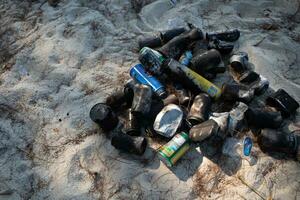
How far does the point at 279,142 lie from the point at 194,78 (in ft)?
3.26

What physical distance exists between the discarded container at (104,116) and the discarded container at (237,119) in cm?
109

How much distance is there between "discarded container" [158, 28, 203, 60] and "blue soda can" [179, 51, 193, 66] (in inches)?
2.7

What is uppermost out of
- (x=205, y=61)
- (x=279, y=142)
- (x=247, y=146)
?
(x=205, y=61)

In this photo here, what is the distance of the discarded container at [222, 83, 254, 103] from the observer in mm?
3369

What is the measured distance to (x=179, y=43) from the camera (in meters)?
3.79

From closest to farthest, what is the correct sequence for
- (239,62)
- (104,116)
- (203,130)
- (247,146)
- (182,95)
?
(203,130) < (247,146) < (104,116) < (182,95) < (239,62)

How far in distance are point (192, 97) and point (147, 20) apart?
1396 millimetres

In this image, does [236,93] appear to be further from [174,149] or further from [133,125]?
[133,125]

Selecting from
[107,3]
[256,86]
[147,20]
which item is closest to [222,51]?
[256,86]

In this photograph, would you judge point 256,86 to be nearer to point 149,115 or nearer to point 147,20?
point 149,115

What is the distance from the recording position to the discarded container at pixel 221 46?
3.82 metres

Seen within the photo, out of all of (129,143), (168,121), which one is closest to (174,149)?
(168,121)

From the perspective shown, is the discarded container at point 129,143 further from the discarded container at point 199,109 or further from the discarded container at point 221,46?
the discarded container at point 221,46

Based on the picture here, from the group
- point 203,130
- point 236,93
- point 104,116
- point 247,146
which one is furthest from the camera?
point 236,93
